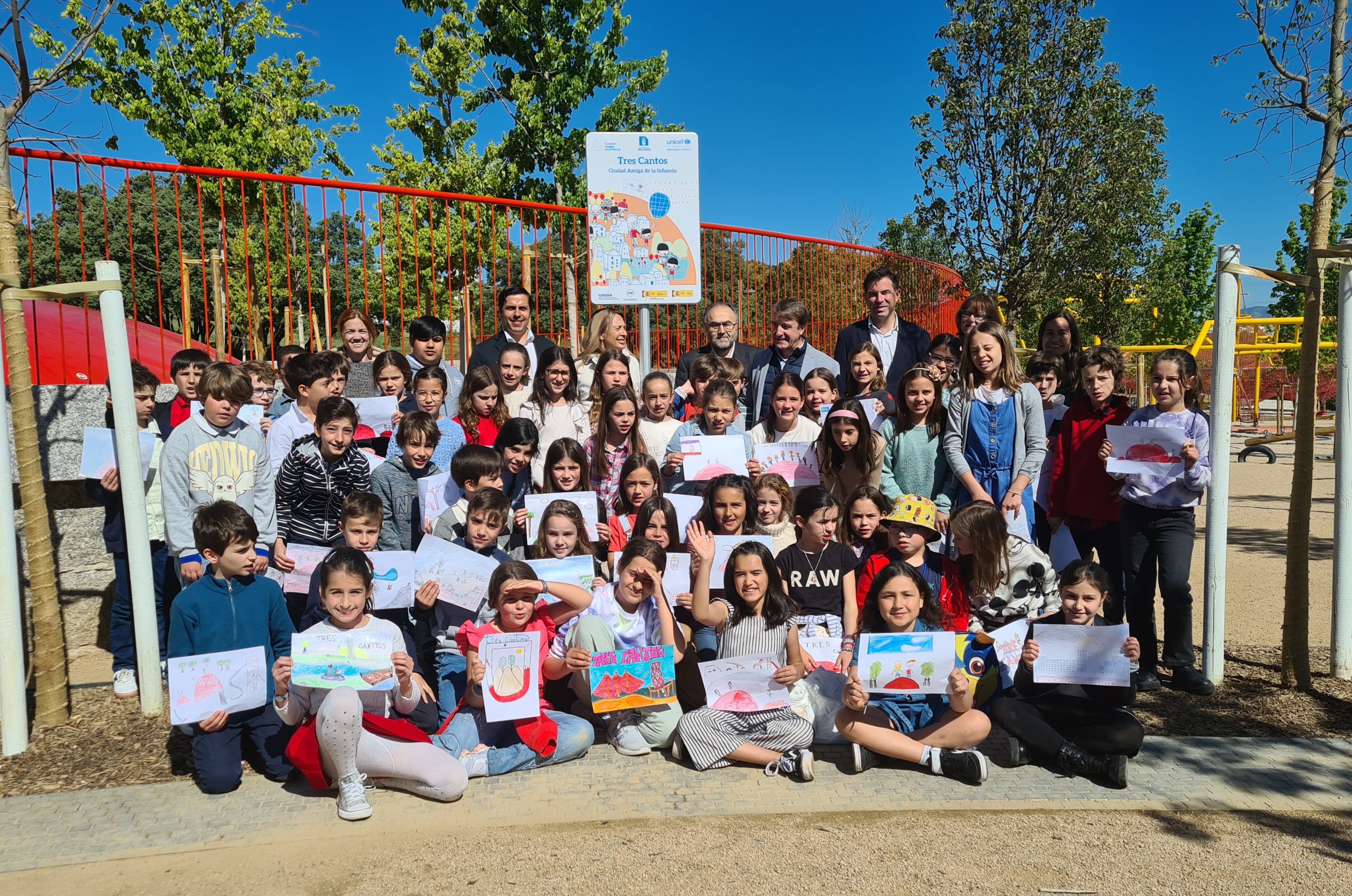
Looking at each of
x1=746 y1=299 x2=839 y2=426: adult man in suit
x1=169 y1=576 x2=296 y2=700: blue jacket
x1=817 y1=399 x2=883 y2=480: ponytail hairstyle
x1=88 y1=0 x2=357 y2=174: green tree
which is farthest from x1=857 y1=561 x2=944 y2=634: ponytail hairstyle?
x1=88 y1=0 x2=357 y2=174: green tree

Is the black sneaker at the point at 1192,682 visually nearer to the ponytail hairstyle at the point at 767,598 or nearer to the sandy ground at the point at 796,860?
the sandy ground at the point at 796,860

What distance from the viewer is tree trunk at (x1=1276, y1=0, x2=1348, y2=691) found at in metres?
4.93

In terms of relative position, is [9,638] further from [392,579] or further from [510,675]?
[510,675]

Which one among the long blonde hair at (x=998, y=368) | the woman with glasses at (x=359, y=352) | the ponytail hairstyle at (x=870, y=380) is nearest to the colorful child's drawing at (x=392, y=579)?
the woman with glasses at (x=359, y=352)

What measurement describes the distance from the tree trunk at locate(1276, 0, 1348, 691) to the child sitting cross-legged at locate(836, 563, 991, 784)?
2.05 meters

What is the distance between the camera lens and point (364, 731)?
394 cm

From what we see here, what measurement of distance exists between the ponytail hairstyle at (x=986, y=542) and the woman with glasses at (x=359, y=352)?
3860 mm

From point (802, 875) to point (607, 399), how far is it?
9.78 ft

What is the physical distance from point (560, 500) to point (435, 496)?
0.72m

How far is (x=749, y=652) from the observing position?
4.50 metres

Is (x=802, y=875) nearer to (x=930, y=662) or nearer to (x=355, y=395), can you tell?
(x=930, y=662)

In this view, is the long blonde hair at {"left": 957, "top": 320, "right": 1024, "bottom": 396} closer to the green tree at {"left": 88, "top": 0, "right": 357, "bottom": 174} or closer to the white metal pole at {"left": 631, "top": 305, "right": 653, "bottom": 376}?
the white metal pole at {"left": 631, "top": 305, "right": 653, "bottom": 376}

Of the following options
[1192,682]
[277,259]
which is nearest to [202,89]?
[277,259]

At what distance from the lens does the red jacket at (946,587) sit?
15.0ft
